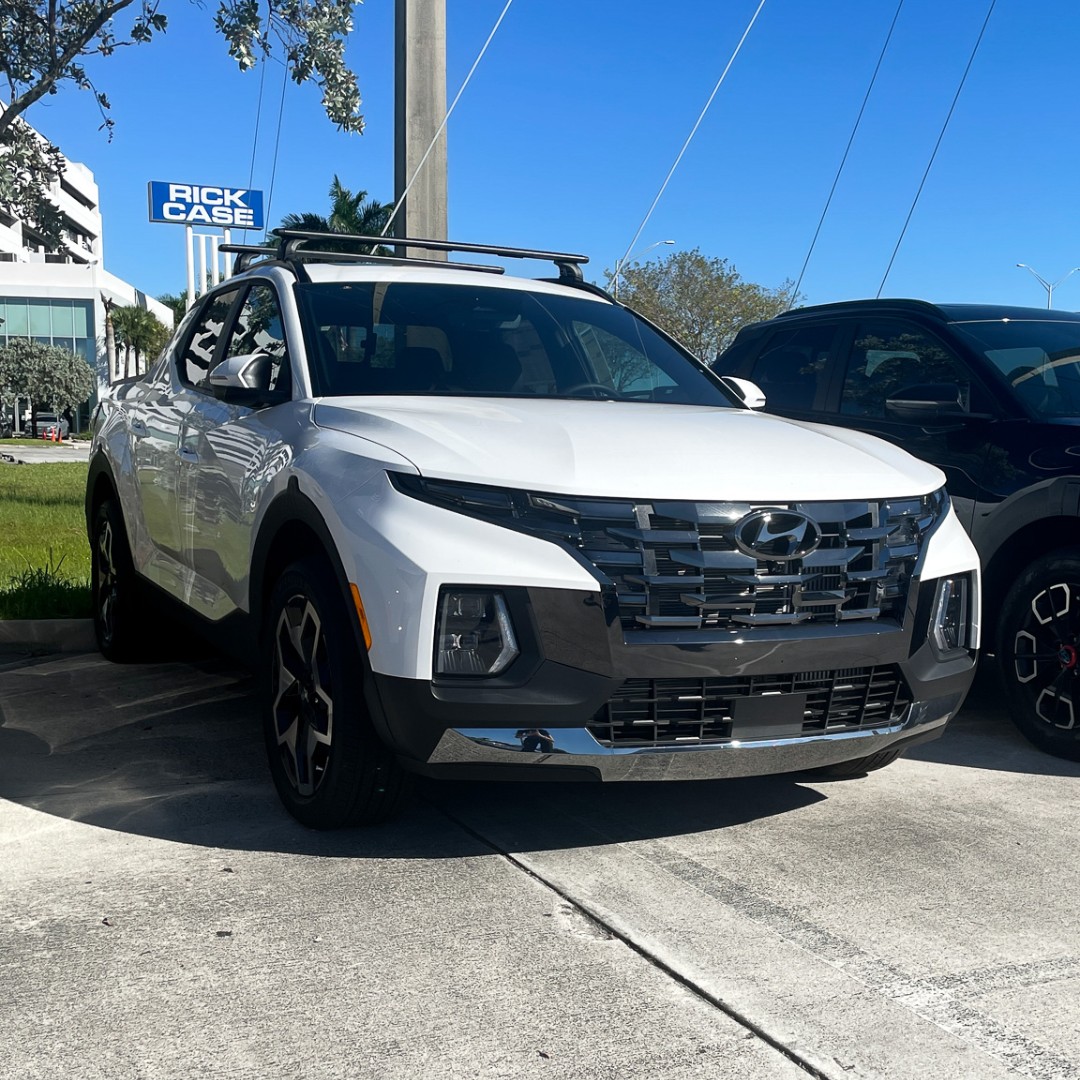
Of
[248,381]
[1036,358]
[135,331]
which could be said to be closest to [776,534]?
[248,381]

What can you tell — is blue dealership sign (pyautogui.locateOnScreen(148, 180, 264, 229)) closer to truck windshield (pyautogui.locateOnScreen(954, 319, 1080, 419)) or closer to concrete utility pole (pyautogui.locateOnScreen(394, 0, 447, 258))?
concrete utility pole (pyautogui.locateOnScreen(394, 0, 447, 258))

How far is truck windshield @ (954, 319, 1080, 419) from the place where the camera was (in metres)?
5.64

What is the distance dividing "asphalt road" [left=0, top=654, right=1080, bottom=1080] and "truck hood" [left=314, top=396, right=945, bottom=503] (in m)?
1.07

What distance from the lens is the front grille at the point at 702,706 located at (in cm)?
361

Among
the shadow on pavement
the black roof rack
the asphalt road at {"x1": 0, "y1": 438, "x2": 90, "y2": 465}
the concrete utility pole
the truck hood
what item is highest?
the concrete utility pole

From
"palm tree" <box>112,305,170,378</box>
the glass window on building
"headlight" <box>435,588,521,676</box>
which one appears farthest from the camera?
"palm tree" <box>112,305,170,378</box>

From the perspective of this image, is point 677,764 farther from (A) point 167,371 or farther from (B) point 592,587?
(A) point 167,371

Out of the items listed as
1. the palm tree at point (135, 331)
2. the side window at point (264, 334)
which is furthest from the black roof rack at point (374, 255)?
the palm tree at point (135, 331)

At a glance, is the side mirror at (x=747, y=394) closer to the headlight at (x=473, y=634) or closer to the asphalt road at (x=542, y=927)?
the asphalt road at (x=542, y=927)

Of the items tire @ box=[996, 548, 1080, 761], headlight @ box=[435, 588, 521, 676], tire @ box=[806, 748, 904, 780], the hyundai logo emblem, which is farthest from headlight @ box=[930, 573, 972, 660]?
headlight @ box=[435, 588, 521, 676]

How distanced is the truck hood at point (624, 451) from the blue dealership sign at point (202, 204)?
66.8 m

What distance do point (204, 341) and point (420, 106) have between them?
11.2 ft

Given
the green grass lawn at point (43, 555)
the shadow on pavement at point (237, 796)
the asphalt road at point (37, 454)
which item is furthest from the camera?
the asphalt road at point (37, 454)

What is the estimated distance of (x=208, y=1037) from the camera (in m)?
2.74
